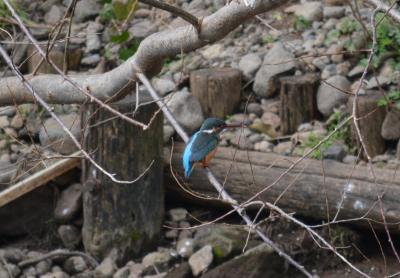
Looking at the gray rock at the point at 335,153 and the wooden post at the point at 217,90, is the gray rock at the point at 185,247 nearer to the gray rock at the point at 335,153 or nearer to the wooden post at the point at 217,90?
the gray rock at the point at 335,153

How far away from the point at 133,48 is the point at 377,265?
2.78m

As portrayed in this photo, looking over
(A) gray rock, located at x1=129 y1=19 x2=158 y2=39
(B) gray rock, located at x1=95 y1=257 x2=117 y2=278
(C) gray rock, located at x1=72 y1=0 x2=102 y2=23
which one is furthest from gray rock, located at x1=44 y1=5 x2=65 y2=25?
(B) gray rock, located at x1=95 y1=257 x2=117 y2=278

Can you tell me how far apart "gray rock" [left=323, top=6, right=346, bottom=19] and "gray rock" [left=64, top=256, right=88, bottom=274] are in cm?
305

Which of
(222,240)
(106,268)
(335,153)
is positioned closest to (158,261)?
(106,268)

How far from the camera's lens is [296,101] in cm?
626

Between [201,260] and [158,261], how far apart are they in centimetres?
36

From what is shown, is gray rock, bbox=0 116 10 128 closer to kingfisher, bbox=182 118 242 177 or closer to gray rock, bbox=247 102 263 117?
gray rock, bbox=247 102 263 117

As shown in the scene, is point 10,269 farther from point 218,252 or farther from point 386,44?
point 386,44

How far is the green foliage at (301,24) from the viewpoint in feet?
23.3

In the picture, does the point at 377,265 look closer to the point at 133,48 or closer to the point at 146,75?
the point at 146,75

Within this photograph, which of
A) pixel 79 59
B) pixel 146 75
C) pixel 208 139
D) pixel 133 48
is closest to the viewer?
pixel 146 75

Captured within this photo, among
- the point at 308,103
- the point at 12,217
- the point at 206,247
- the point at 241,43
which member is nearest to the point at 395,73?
the point at 308,103

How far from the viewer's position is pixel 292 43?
6.88 m

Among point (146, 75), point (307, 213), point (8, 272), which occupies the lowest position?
point (8, 272)
